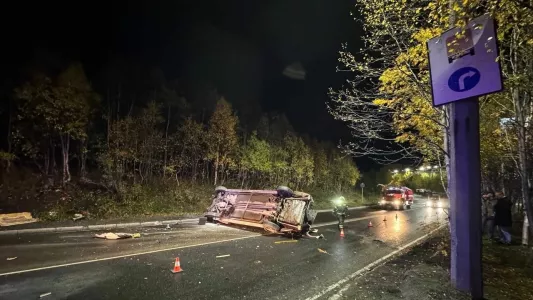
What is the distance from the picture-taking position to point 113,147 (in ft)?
60.5

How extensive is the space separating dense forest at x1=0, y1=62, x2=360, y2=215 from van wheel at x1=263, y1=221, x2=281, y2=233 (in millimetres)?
8182

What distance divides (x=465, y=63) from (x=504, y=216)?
27.9 feet

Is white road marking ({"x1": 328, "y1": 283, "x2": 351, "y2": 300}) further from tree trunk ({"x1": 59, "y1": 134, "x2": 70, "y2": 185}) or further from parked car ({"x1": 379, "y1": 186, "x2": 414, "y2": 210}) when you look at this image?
parked car ({"x1": 379, "y1": 186, "x2": 414, "y2": 210})

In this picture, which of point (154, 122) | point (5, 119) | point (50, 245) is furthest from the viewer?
point (154, 122)

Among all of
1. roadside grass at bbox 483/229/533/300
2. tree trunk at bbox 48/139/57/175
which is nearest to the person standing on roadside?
roadside grass at bbox 483/229/533/300

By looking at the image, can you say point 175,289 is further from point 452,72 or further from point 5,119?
point 5,119

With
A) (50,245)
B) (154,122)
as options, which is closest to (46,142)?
(154,122)

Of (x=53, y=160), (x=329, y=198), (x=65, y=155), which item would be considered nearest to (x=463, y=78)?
(x=65, y=155)

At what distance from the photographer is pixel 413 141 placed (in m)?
9.76

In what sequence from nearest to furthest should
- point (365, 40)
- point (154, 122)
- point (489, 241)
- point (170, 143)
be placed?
point (365, 40), point (489, 241), point (154, 122), point (170, 143)

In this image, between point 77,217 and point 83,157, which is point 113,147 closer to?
point 83,157

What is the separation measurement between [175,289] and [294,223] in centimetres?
672

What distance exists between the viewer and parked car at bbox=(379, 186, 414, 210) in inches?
1036

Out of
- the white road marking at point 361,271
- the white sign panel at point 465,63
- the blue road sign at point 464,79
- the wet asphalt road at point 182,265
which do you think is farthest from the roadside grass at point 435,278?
the blue road sign at point 464,79
